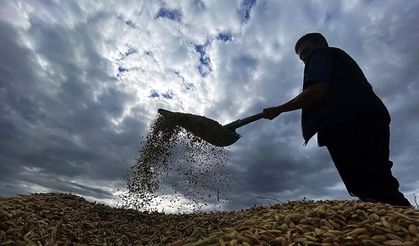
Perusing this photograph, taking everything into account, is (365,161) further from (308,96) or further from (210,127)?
(210,127)

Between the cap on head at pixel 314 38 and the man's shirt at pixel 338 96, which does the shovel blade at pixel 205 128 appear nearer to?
the man's shirt at pixel 338 96

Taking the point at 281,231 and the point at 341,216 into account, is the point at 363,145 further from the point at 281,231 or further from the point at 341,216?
the point at 281,231

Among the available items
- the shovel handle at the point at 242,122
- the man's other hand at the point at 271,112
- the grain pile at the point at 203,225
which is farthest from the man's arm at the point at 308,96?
the grain pile at the point at 203,225

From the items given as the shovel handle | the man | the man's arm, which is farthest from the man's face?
the shovel handle

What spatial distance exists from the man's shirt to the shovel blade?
55.2 inches

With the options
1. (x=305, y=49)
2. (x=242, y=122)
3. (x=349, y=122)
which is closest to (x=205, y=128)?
(x=242, y=122)

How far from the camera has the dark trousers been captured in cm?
477

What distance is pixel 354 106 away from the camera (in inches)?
200

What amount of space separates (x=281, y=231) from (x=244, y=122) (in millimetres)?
2968

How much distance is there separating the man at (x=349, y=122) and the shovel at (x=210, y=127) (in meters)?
1.15

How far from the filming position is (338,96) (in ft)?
17.0

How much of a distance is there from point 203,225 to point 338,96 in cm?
244

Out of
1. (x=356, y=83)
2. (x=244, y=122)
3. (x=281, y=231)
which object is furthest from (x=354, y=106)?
(x=281, y=231)

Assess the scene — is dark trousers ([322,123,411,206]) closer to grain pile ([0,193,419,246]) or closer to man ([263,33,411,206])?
man ([263,33,411,206])
